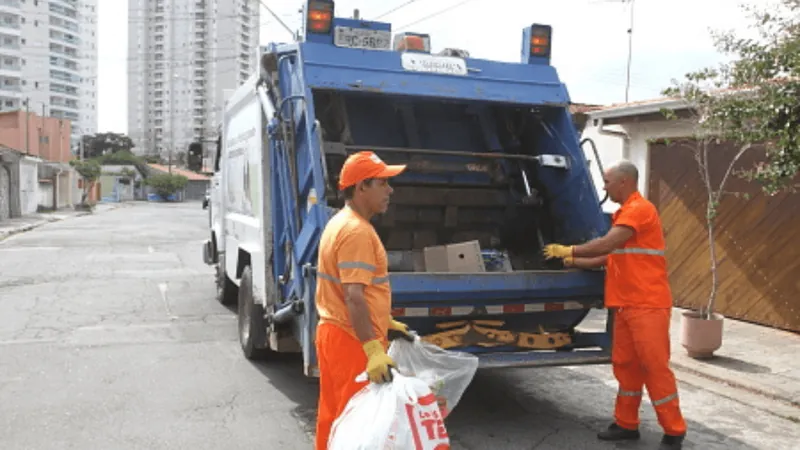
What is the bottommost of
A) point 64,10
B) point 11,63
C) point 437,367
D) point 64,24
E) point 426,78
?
point 437,367

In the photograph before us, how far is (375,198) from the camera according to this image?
9.49 feet

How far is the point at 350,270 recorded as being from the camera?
2736 millimetres

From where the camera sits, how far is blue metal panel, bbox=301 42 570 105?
4504 millimetres

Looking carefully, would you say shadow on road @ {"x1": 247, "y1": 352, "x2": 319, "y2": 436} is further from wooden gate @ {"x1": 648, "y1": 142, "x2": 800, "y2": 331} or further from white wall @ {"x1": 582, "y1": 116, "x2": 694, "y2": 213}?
wooden gate @ {"x1": 648, "y1": 142, "x2": 800, "y2": 331}

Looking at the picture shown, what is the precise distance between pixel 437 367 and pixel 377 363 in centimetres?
48

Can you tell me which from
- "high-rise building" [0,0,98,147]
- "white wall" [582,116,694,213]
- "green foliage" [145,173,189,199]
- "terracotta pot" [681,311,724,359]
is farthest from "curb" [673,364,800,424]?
"high-rise building" [0,0,98,147]

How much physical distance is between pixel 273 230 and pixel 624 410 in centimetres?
250

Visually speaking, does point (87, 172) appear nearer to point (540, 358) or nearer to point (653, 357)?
point (540, 358)

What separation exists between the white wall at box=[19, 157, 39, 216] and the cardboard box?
103ft

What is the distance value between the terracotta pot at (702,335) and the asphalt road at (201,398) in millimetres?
793

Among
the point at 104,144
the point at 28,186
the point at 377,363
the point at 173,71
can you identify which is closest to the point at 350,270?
the point at 377,363

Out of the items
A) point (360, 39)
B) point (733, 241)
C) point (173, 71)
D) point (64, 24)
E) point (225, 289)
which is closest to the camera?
point (360, 39)

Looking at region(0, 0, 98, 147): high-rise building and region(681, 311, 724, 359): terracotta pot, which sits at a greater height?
region(0, 0, 98, 147): high-rise building

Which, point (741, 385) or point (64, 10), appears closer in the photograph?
point (741, 385)
